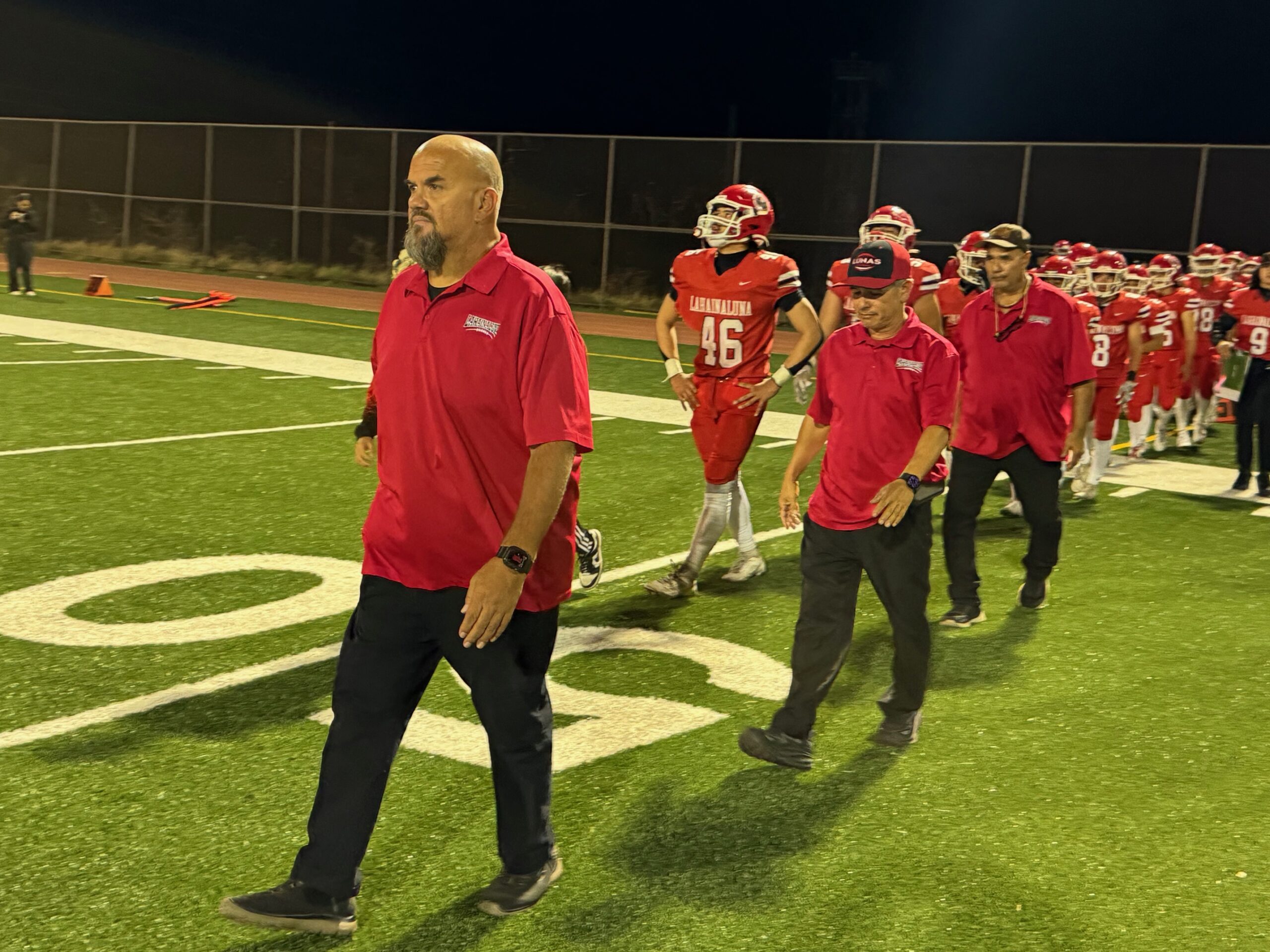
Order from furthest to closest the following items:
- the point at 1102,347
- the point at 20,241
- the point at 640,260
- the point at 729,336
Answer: the point at 640,260 < the point at 20,241 < the point at 1102,347 < the point at 729,336

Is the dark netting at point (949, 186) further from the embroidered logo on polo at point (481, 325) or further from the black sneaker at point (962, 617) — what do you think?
the embroidered logo on polo at point (481, 325)

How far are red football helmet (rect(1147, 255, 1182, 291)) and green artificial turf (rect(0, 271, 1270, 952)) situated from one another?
15.5ft

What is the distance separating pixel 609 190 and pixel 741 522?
2025cm

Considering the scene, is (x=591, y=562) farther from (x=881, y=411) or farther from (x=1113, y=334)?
(x=1113, y=334)

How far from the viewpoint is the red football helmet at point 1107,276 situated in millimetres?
10648

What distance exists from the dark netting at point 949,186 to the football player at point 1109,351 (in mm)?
13289

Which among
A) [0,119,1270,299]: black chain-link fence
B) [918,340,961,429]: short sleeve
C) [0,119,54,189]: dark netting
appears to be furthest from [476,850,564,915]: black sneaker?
[0,119,54,189]: dark netting

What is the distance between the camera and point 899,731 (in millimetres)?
5078

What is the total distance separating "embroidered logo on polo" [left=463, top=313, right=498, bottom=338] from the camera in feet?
10.9

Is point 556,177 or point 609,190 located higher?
point 556,177

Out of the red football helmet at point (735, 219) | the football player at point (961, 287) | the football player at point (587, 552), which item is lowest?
the football player at point (587, 552)

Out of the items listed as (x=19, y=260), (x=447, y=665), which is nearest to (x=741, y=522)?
(x=447, y=665)

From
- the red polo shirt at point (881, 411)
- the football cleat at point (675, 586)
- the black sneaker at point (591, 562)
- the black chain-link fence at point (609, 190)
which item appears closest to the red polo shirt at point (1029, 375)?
the football cleat at point (675, 586)

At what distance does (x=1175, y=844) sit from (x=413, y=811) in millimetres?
2351
